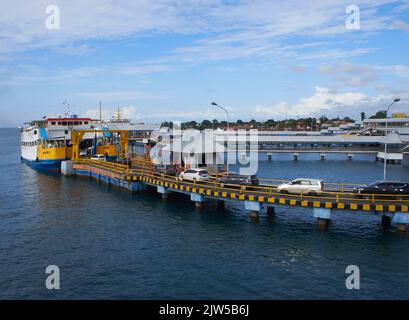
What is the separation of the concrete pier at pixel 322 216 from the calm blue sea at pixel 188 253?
2.32 ft

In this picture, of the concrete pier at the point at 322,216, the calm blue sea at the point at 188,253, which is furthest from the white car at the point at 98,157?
the concrete pier at the point at 322,216

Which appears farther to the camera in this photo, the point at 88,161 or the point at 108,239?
the point at 88,161

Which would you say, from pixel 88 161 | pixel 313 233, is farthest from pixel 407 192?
pixel 88 161

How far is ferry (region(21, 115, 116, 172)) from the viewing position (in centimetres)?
6556

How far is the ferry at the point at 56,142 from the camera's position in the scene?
6556 cm

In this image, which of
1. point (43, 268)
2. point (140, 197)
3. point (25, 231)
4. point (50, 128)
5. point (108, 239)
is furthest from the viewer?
point (50, 128)

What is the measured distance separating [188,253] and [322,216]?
1087cm

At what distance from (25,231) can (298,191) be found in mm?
21972

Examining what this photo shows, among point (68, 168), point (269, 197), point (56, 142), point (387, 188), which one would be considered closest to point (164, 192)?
point (269, 197)

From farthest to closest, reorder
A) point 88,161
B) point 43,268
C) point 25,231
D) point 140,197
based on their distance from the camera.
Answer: point 88,161 → point 140,197 → point 25,231 → point 43,268

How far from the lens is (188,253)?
24.7 m

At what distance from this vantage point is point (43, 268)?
2264cm
